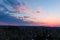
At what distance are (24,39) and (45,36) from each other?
4.83ft

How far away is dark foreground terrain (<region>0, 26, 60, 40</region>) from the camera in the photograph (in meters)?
14.1

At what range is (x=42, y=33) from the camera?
14.4 meters

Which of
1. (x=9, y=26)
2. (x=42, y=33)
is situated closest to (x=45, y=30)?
(x=42, y=33)

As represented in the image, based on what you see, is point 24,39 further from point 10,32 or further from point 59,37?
point 59,37

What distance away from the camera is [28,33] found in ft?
47.5

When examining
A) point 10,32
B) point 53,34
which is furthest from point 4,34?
point 53,34

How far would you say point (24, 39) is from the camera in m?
14.3

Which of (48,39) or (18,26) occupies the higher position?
(18,26)

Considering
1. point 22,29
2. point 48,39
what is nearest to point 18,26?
point 22,29

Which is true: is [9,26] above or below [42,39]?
above

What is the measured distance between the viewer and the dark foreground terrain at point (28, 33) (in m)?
14.1

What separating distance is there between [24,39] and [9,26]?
60.0 inches

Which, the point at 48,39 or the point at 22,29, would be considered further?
the point at 22,29

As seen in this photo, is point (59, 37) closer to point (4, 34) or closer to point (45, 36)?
point (45, 36)
